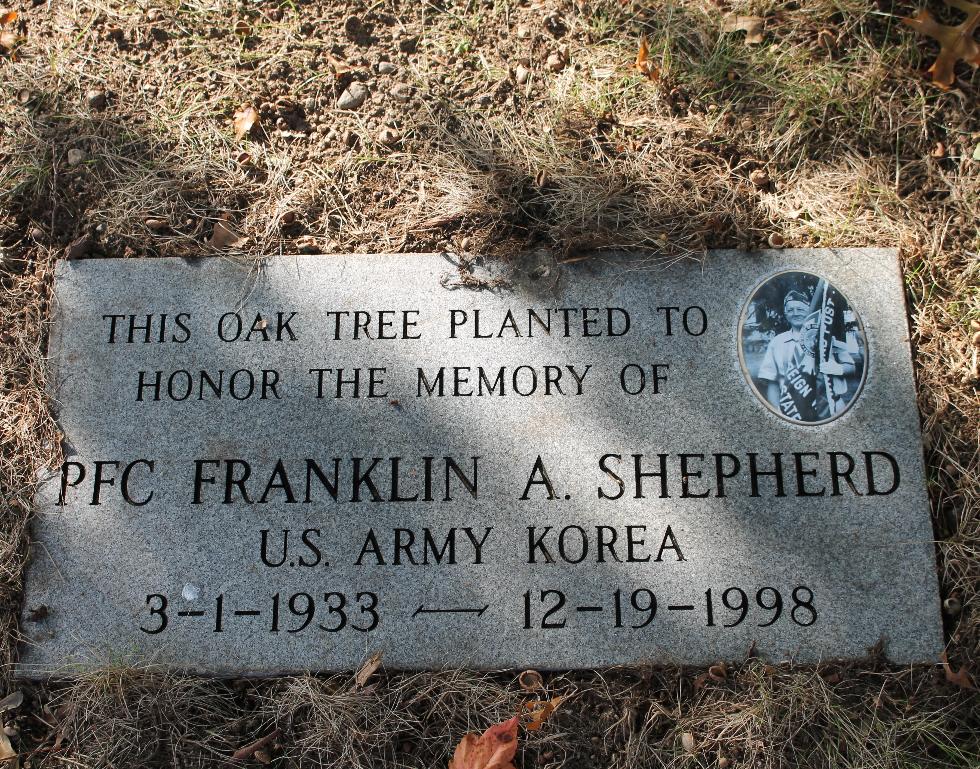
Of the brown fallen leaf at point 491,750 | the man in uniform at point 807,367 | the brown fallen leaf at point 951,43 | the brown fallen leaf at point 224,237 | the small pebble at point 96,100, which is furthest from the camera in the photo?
the small pebble at point 96,100

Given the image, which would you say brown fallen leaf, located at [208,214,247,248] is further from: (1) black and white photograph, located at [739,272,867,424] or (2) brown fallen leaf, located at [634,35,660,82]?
(1) black and white photograph, located at [739,272,867,424]

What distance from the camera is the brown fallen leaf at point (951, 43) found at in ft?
10.8

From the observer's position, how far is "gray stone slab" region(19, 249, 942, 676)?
277 centimetres

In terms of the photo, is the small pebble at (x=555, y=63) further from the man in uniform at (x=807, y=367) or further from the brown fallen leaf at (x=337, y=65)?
the man in uniform at (x=807, y=367)

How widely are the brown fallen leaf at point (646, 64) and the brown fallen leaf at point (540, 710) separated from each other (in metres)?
2.43

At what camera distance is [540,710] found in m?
2.73

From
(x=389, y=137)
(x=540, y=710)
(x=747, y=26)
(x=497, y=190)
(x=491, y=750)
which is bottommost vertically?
(x=491, y=750)

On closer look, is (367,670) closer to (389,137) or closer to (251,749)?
(251,749)

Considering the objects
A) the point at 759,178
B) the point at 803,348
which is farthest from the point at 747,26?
the point at 803,348

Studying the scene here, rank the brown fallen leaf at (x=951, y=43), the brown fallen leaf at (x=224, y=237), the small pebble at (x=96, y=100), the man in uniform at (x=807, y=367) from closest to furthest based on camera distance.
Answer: the man in uniform at (x=807, y=367) → the brown fallen leaf at (x=224, y=237) → the brown fallen leaf at (x=951, y=43) → the small pebble at (x=96, y=100)

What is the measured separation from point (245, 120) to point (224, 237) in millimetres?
547

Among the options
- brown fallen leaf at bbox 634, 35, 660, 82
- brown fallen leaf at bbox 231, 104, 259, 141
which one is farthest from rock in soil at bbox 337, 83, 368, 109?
brown fallen leaf at bbox 634, 35, 660, 82

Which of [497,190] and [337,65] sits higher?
[337,65]

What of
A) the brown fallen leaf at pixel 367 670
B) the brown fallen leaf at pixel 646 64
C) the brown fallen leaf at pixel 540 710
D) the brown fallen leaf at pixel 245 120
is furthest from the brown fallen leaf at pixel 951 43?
the brown fallen leaf at pixel 367 670
